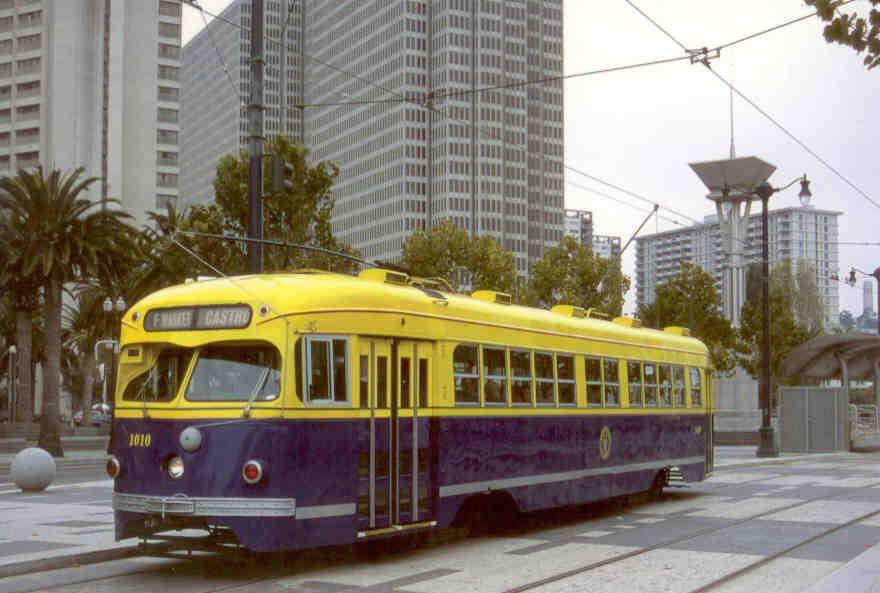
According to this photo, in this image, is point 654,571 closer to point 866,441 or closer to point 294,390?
point 294,390

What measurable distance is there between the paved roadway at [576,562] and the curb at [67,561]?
0.11 metres

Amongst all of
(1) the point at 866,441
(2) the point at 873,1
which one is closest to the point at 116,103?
(1) the point at 866,441

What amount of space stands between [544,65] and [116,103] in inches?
3120

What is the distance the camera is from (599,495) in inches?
743

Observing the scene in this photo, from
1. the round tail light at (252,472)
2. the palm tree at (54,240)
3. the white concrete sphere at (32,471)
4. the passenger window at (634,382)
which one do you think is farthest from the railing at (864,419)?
the round tail light at (252,472)

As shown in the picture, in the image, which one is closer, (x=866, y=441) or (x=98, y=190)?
(x=866, y=441)

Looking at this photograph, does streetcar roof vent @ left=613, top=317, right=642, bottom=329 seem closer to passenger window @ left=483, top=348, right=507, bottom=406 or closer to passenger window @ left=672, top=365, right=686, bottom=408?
passenger window @ left=672, top=365, right=686, bottom=408

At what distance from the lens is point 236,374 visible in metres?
12.7

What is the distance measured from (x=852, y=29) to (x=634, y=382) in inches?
455

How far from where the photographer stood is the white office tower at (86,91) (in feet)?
370

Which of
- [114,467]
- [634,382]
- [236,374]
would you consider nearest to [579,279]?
[634,382]

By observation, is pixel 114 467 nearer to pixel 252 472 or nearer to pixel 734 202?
pixel 252 472

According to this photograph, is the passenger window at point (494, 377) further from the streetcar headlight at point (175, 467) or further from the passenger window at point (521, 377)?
the streetcar headlight at point (175, 467)

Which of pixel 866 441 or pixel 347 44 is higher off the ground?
pixel 347 44
